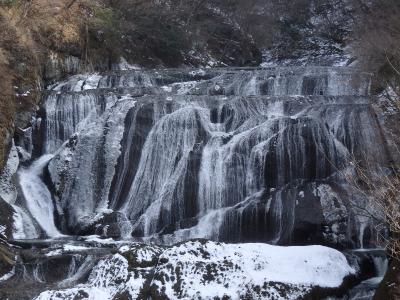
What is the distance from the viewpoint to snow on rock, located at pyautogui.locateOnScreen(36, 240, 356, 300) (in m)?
8.87

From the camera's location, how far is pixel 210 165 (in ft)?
44.3

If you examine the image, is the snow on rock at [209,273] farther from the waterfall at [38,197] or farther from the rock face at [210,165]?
the waterfall at [38,197]

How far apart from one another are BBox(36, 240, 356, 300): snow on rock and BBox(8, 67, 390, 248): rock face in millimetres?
2294

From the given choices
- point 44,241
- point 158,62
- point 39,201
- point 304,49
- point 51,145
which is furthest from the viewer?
point 304,49

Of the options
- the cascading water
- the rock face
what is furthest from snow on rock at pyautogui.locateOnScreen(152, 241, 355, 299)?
the rock face

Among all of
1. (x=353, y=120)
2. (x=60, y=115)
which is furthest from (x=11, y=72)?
(x=353, y=120)

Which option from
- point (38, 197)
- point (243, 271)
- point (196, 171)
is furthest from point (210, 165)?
point (243, 271)

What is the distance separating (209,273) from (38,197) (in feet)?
20.7

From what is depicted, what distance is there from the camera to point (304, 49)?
3125 cm

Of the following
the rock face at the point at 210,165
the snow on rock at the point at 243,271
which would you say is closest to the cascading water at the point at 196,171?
the rock face at the point at 210,165

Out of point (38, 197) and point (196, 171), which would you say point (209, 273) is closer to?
point (196, 171)

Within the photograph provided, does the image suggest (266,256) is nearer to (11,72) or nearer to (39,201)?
(39,201)

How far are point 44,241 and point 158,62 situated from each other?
1406 centimetres

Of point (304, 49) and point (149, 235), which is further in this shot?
point (304, 49)
